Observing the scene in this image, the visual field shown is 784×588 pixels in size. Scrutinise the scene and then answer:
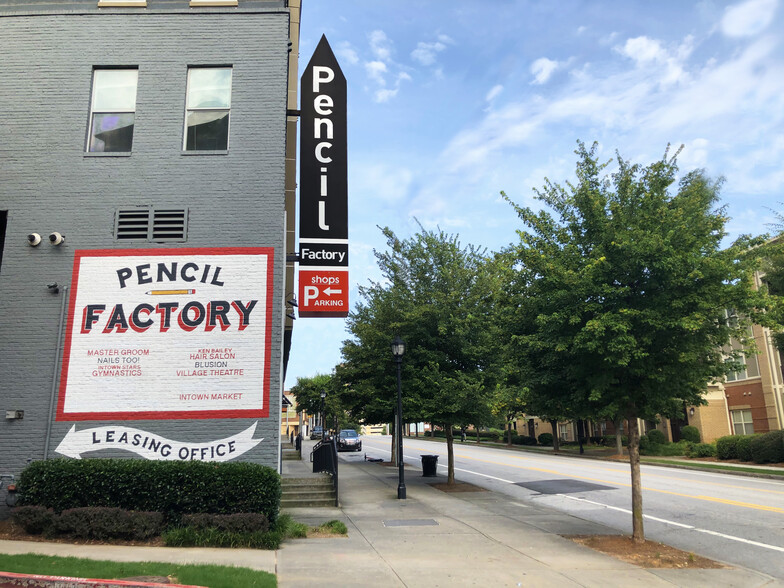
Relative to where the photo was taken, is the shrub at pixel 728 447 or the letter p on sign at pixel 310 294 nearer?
the letter p on sign at pixel 310 294

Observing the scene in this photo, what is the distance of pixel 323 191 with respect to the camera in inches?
516

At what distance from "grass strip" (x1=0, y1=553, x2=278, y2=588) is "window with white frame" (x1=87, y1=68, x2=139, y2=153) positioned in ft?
25.9

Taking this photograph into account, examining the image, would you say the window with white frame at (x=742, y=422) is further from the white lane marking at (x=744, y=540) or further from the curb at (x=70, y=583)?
the curb at (x=70, y=583)

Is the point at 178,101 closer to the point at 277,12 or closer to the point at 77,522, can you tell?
the point at 277,12

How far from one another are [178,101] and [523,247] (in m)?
7.71

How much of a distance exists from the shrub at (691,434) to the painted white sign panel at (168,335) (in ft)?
118

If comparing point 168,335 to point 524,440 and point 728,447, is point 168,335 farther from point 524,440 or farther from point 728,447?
point 524,440

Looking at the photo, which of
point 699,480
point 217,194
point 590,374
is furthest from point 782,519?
point 217,194

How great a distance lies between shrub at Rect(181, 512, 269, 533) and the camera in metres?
9.58

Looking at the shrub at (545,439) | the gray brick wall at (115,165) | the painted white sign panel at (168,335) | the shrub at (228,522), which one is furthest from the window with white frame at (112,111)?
the shrub at (545,439)

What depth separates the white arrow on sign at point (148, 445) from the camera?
1065cm

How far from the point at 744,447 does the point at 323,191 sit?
1149 inches

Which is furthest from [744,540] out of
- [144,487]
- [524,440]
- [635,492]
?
[524,440]

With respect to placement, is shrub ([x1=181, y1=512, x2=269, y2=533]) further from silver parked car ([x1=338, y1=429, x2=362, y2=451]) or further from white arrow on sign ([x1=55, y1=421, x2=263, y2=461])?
silver parked car ([x1=338, y1=429, x2=362, y2=451])
